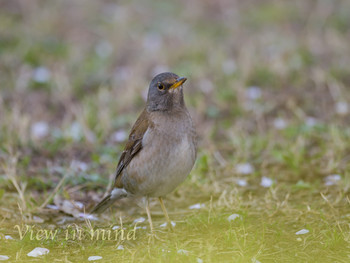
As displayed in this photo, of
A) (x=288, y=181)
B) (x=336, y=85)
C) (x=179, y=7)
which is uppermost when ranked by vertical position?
(x=179, y=7)

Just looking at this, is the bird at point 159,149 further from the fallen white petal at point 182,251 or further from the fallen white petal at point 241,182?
the fallen white petal at point 241,182

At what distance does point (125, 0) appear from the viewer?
13.9 metres

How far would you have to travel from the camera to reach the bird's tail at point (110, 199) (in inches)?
216

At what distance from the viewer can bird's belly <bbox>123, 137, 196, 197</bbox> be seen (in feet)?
16.2

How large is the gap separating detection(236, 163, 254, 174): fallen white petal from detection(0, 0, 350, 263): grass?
0.30ft

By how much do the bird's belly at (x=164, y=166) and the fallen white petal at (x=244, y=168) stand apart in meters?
1.59

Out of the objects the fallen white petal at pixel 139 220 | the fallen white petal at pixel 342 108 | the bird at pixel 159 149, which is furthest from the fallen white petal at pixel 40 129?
the fallen white petal at pixel 342 108

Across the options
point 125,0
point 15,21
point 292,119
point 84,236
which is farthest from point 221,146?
point 125,0

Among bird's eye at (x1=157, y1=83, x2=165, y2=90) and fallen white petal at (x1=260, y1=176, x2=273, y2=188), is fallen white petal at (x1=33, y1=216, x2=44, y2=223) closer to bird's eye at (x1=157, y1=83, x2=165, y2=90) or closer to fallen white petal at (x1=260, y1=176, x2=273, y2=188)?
bird's eye at (x1=157, y1=83, x2=165, y2=90)

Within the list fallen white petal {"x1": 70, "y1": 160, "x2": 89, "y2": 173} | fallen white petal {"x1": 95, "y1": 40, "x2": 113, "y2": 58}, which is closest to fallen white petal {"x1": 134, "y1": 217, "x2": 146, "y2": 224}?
fallen white petal {"x1": 70, "y1": 160, "x2": 89, "y2": 173}

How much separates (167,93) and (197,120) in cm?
293

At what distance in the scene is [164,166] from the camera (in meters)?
4.96

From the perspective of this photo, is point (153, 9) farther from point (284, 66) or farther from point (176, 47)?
point (284, 66)

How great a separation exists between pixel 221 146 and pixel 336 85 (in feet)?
7.90
